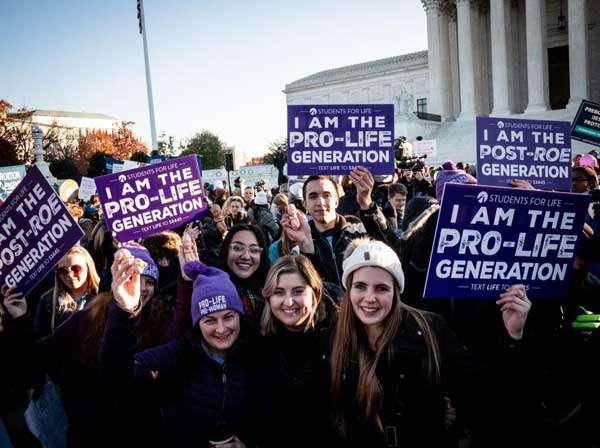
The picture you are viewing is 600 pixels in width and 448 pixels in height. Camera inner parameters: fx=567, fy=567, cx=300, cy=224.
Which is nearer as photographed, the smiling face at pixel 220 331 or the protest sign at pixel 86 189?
the smiling face at pixel 220 331

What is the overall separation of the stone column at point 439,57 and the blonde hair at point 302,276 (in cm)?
3633

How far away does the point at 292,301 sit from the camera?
11.2 feet

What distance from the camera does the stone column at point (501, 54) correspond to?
3350cm

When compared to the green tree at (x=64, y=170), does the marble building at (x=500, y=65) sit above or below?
above

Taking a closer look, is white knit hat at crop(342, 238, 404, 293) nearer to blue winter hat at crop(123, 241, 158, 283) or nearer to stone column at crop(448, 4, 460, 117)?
blue winter hat at crop(123, 241, 158, 283)

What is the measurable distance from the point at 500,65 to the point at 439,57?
5390mm

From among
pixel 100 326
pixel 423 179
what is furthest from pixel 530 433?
pixel 423 179

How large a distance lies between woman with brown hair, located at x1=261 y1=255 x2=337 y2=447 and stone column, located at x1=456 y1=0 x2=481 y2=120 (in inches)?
1356

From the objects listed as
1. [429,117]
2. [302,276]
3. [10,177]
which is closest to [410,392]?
[302,276]

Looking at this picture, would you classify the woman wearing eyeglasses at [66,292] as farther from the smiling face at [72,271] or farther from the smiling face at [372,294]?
the smiling face at [372,294]

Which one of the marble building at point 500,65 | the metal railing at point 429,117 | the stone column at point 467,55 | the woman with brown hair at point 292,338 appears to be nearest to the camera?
the woman with brown hair at point 292,338

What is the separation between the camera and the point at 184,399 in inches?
125

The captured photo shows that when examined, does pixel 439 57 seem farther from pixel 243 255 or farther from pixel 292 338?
pixel 292 338

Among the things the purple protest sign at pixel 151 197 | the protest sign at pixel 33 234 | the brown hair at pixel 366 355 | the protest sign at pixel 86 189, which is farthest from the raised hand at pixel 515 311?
the protest sign at pixel 86 189
